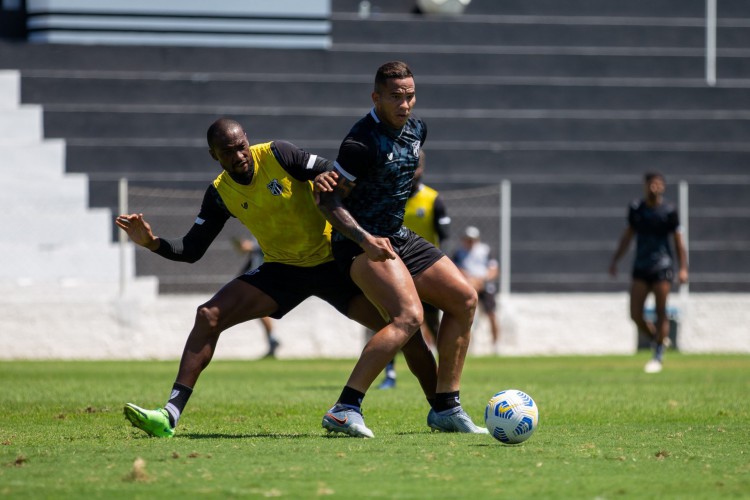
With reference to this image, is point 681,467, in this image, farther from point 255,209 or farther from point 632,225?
point 632,225

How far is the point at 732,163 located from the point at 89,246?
1221cm

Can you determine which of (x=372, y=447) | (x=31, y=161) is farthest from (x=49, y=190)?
(x=372, y=447)

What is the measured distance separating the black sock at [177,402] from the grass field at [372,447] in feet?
0.47

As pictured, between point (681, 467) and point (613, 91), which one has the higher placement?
point (613, 91)

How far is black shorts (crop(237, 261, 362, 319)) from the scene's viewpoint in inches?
302

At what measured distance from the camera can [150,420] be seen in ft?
23.5

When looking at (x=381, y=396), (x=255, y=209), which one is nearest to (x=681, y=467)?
(x=255, y=209)

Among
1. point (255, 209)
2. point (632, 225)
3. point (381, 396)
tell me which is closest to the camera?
point (255, 209)

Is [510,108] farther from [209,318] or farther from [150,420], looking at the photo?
[150,420]

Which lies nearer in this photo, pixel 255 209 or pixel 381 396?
pixel 255 209

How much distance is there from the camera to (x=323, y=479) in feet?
17.8

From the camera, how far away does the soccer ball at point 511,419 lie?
6.77 m

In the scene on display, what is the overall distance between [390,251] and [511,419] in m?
1.11

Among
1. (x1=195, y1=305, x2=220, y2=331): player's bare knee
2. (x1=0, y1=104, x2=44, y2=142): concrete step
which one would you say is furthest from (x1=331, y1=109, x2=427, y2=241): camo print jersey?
(x1=0, y1=104, x2=44, y2=142): concrete step
